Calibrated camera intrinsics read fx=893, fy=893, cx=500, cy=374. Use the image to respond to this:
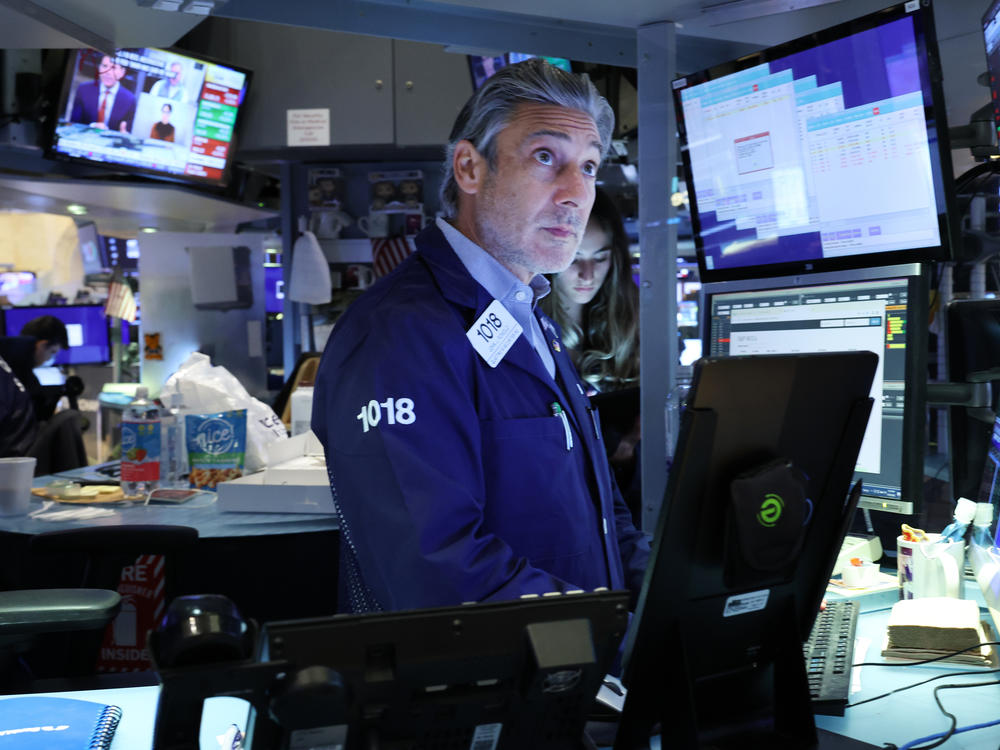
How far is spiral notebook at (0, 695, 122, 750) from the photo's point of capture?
1.08m

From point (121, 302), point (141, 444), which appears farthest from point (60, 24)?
point (121, 302)

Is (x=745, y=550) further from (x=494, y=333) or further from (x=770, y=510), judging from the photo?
(x=494, y=333)

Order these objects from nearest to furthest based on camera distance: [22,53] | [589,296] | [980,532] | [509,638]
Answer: [509,638]
[980,532]
[589,296]
[22,53]

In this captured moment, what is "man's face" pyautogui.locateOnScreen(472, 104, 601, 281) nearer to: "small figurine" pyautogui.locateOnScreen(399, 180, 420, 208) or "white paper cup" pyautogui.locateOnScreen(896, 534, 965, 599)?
"white paper cup" pyautogui.locateOnScreen(896, 534, 965, 599)

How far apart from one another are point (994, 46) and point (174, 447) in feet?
8.40

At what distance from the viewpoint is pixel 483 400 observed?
1454 mm

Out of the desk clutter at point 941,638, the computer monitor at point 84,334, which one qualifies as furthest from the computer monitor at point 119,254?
the desk clutter at point 941,638

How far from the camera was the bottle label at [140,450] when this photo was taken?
276 cm

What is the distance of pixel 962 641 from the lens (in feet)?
4.60

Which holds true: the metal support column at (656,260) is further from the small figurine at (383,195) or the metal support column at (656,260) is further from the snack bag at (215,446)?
the small figurine at (383,195)

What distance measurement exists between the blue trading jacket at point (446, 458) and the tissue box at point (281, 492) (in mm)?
919

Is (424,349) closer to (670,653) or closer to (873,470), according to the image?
(670,653)

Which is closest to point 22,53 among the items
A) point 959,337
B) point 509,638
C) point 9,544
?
point 9,544

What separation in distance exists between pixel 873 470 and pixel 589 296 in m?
1.70
